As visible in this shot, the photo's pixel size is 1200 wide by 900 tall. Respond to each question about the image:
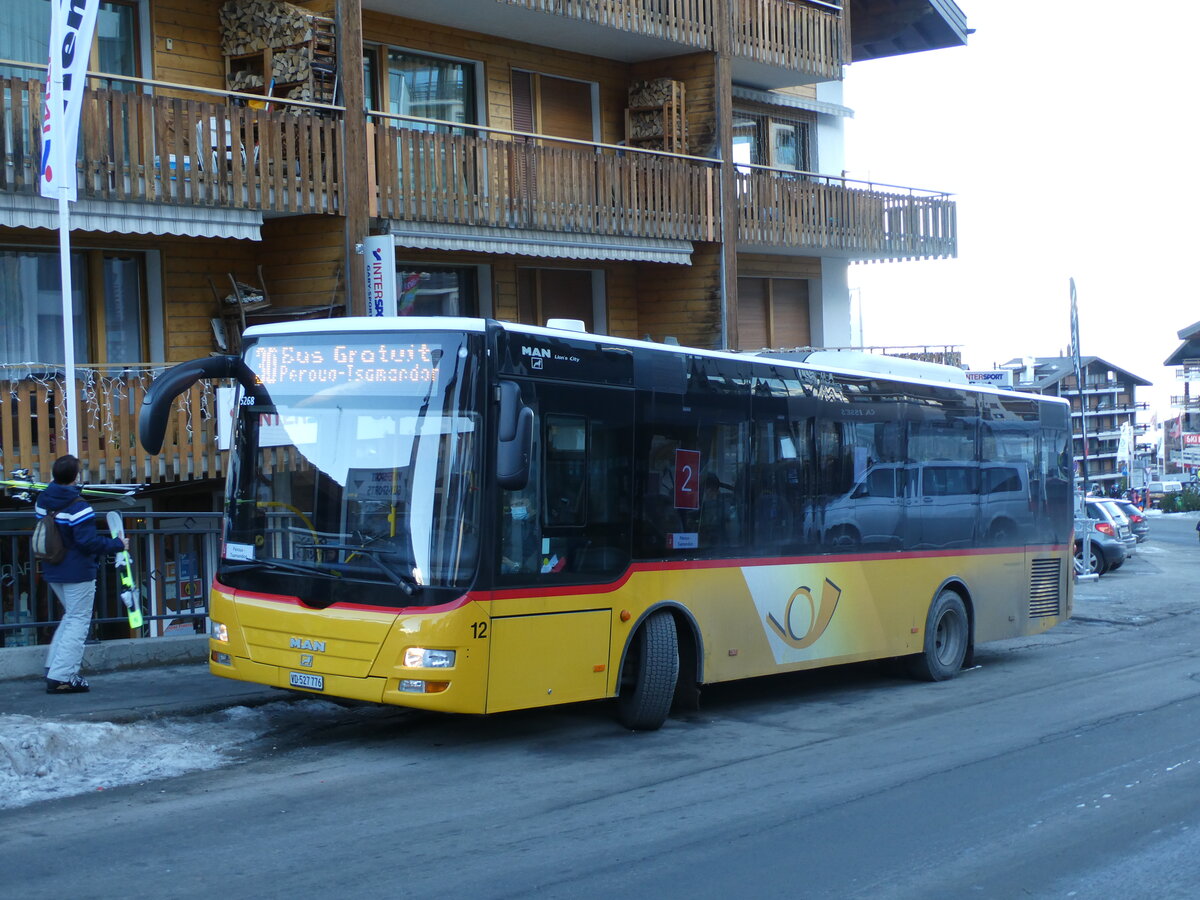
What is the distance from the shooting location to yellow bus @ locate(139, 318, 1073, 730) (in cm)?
→ 902

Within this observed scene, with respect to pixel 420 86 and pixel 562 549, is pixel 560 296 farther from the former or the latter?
pixel 562 549

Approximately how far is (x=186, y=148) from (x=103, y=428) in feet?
11.5

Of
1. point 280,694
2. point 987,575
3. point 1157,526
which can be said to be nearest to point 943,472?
point 987,575

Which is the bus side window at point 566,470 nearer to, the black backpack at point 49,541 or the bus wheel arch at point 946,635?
the black backpack at point 49,541

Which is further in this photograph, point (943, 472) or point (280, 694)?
point (943, 472)

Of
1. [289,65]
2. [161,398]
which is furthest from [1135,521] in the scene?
[161,398]

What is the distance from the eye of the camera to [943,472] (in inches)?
555

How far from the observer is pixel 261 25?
17547 millimetres

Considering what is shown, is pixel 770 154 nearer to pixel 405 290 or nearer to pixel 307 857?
pixel 405 290

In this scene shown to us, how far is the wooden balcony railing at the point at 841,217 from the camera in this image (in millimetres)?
23766

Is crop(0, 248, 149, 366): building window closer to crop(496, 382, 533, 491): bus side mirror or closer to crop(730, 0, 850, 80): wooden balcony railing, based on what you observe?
crop(496, 382, 533, 491): bus side mirror

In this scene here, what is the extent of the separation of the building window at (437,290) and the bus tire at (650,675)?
10564 mm

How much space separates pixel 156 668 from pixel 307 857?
6.31m

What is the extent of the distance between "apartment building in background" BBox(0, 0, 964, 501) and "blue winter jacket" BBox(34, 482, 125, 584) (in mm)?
1687
